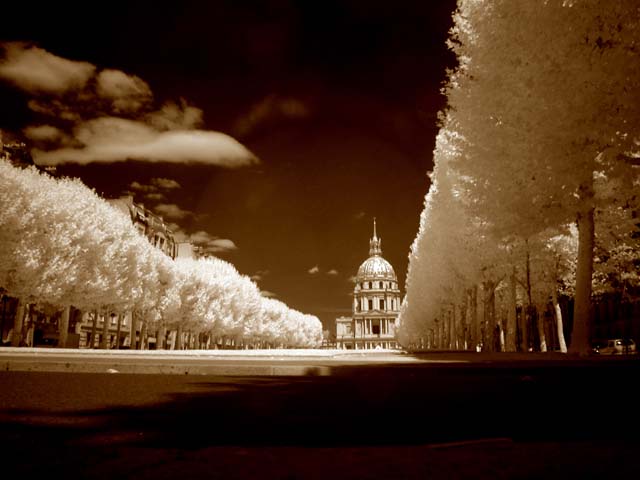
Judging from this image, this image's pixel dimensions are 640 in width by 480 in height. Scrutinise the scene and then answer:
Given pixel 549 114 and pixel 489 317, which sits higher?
pixel 549 114

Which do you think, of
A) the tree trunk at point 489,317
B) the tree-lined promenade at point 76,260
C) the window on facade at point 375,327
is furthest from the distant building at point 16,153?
the window on facade at point 375,327

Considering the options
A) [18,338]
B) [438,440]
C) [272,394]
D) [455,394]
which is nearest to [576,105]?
[455,394]

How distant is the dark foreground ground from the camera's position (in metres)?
2.26

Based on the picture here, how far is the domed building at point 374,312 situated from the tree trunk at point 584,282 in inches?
6395

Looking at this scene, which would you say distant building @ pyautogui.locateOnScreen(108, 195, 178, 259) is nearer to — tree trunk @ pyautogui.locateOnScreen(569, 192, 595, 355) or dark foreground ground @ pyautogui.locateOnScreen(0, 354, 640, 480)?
tree trunk @ pyautogui.locateOnScreen(569, 192, 595, 355)

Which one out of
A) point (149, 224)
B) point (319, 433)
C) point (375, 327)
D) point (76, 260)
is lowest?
point (375, 327)

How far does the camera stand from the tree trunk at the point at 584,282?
12766 mm

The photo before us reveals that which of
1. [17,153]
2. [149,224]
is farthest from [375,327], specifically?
[17,153]

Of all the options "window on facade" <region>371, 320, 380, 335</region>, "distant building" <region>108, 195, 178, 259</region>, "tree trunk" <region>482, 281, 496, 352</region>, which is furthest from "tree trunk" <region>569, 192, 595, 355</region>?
"window on facade" <region>371, 320, 380, 335</region>

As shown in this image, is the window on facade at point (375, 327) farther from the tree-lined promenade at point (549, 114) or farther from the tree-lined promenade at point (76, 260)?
the tree-lined promenade at point (549, 114)

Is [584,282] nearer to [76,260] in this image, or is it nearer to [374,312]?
[76,260]

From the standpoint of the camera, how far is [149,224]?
69.9m

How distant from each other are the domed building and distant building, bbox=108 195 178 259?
4244 inches

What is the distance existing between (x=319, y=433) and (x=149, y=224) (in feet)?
232
